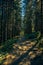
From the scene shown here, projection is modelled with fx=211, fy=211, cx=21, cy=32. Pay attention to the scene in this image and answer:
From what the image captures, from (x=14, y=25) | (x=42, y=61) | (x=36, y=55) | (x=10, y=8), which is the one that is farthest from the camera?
(x=14, y=25)

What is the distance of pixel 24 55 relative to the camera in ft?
47.1

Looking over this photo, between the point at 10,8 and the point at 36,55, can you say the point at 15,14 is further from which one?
the point at 36,55

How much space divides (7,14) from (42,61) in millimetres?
11635

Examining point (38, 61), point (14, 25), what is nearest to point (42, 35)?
point (38, 61)

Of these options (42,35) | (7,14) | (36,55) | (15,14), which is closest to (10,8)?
(7,14)

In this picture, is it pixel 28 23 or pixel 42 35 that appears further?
pixel 28 23

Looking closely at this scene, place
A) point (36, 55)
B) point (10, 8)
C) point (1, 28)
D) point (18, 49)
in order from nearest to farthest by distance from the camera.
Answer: point (36, 55) < point (18, 49) < point (1, 28) < point (10, 8)

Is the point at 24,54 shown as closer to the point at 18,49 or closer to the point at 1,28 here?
the point at 18,49

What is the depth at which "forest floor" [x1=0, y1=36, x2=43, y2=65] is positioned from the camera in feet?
42.7

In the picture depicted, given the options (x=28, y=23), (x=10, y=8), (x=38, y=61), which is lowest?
(x=38, y=61)

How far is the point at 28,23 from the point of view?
83.6 ft

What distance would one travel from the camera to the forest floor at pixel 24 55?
42.7 feet

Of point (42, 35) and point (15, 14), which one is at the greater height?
point (15, 14)

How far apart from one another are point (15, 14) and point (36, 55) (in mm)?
13563
